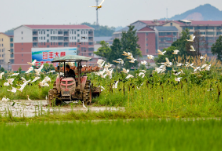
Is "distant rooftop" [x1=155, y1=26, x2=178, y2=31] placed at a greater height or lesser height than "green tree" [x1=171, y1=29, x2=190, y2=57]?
greater

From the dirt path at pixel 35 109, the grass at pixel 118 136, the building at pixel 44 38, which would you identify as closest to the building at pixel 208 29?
the building at pixel 44 38

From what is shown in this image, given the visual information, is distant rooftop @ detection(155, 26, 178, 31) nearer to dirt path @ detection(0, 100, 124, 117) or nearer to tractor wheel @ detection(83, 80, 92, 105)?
tractor wheel @ detection(83, 80, 92, 105)

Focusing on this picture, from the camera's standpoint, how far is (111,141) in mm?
6324

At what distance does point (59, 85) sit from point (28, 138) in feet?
23.6

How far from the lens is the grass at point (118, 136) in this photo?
597 cm

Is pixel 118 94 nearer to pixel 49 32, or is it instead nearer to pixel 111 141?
pixel 111 141

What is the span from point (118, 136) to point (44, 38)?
151970 mm

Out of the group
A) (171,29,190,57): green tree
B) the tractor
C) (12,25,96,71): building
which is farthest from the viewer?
(12,25,96,71): building

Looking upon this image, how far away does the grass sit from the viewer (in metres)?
5.97

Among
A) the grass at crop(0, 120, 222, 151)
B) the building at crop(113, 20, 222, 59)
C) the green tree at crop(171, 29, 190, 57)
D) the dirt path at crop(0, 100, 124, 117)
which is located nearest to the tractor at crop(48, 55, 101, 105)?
the dirt path at crop(0, 100, 124, 117)

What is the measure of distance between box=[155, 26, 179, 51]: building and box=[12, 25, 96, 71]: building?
88.9 feet

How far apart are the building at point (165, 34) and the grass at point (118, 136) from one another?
151351mm

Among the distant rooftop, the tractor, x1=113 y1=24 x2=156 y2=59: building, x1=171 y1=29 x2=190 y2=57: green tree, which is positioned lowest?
the tractor

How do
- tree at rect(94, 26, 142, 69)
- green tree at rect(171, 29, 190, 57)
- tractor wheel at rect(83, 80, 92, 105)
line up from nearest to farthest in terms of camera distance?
tractor wheel at rect(83, 80, 92, 105)
green tree at rect(171, 29, 190, 57)
tree at rect(94, 26, 142, 69)
